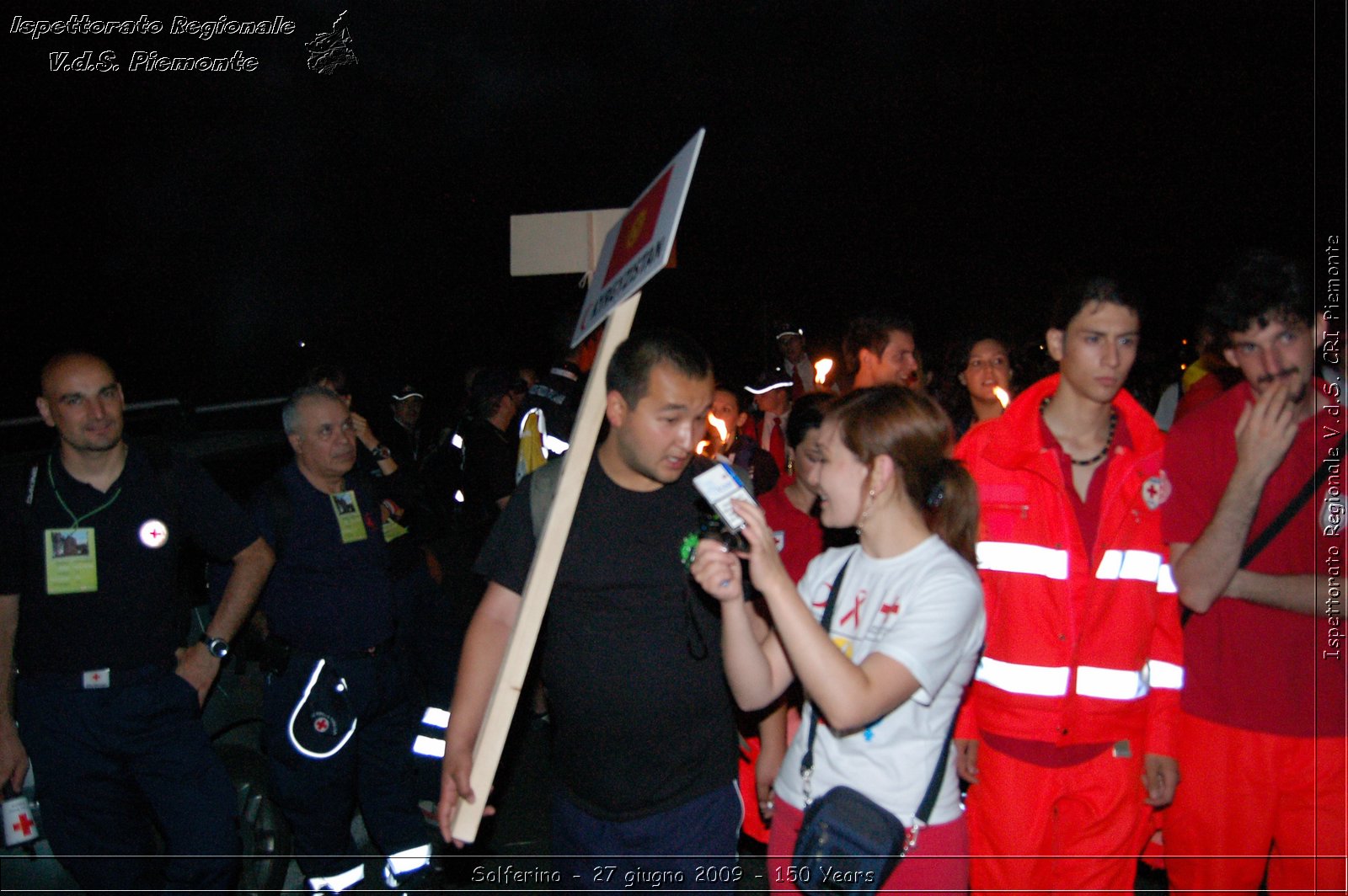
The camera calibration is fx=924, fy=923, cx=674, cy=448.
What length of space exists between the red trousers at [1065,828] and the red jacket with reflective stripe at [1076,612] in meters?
0.12

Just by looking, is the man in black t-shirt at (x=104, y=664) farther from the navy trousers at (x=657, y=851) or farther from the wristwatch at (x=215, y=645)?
the navy trousers at (x=657, y=851)

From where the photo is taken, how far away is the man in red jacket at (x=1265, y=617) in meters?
3.07

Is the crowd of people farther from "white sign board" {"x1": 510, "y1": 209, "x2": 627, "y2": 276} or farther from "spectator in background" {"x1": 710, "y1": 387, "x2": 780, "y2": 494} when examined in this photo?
"spectator in background" {"x1": 710, "y1": 387, "x2": 780, "y2": 494}

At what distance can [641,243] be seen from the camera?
259cm

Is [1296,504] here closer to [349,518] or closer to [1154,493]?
[1154,493]

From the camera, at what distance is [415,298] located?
17453 mm

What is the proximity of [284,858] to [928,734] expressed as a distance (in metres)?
3.79

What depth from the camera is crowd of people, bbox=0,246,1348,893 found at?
2.62 metres

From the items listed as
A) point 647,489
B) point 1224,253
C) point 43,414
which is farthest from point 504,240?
point 647,489

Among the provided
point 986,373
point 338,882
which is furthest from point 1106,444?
point 338,882

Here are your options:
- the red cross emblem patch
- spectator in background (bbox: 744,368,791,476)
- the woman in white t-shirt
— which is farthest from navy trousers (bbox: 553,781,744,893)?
spectator in background (bbox: 744,368,791,476)

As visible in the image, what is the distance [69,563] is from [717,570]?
3.08 meters

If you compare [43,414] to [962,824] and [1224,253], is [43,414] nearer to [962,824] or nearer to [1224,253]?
[962,824]

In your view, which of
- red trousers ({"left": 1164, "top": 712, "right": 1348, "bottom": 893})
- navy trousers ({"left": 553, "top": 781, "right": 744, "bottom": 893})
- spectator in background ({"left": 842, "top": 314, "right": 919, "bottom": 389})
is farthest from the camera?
spectator in background ({"left": 842, "top": 314, "right": 919, "bottom": 389})
